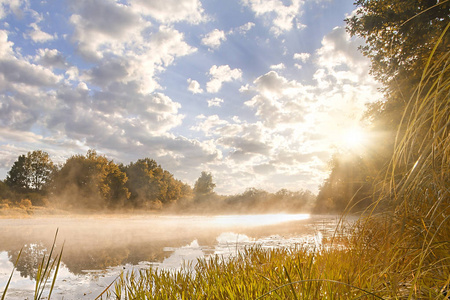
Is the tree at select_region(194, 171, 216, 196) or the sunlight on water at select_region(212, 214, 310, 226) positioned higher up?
the tree at select_region(194, 171, 216, 196)

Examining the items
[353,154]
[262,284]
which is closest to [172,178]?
[353,154]

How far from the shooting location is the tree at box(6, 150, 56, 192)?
38844 mm

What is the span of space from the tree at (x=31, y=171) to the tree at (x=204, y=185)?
126ft

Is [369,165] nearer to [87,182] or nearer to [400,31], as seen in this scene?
[400,31]

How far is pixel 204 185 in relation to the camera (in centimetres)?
7462

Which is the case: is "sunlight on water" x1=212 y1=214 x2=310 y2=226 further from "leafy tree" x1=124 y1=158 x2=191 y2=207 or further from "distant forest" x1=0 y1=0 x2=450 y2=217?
"leafy tree" x1=124 y1=158 x2=191 y2=207

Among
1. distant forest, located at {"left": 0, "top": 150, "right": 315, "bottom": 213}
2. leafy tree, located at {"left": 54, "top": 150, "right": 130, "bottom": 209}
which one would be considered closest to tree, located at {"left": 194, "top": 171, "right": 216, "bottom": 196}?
distant forest, located at {"left": 0, "top": 150, "right": 315, "bottom": 213}

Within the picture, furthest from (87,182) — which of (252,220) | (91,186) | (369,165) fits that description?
(369,165)

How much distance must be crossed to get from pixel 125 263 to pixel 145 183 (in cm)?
4358

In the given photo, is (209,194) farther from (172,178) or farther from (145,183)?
(145,183)

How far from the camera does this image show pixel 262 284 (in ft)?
9.12

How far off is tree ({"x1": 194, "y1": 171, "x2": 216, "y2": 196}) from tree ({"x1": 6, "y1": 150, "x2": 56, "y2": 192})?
1510 inches

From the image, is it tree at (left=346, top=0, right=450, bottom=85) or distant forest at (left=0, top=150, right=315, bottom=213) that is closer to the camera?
tree at (left=346, top=0, right=450, bottom=85)

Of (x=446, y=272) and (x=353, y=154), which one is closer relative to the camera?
(x=446, y=272)
